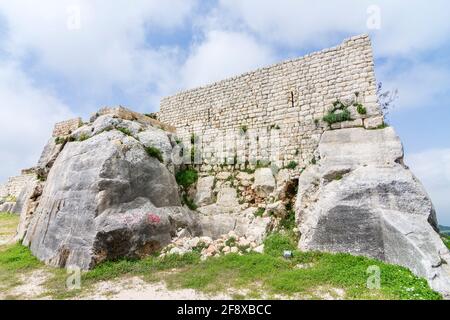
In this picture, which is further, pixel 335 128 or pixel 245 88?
pixel 245 88

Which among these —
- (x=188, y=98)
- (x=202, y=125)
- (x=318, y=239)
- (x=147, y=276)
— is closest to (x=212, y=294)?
(x=147, y=276)

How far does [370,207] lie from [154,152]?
25.1 ft

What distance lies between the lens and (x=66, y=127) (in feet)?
43.6

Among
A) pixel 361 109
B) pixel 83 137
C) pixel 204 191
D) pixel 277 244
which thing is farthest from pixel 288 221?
pixel 83 137

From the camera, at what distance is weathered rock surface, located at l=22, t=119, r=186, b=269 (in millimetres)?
7941

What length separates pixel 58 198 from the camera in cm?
968

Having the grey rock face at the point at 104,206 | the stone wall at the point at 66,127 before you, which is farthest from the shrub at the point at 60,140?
the grey rock face at the point at 104,206

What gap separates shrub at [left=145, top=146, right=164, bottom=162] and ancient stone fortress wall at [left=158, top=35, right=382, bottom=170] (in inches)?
96.6

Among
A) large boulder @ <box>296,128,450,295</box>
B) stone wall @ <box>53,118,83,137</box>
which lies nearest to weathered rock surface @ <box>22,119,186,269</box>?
stone wall @ <box>53,118,83,137</box>

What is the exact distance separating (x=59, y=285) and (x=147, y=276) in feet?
6.92

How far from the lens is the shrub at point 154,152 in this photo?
1039 centimetres

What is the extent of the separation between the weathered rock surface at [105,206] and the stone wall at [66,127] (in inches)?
101
